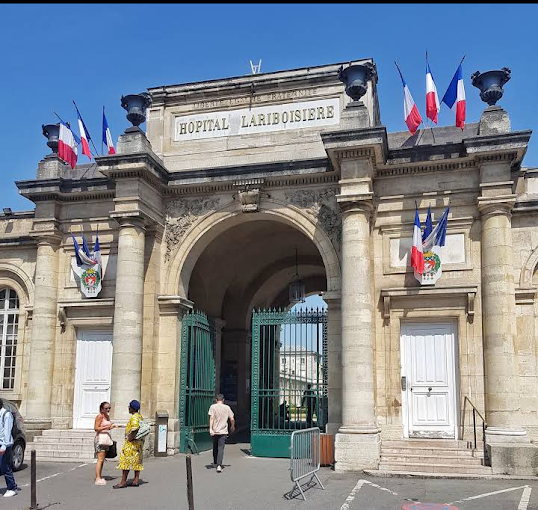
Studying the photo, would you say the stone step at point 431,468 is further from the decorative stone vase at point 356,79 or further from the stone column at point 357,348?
the decorative stone vase at point 356,79

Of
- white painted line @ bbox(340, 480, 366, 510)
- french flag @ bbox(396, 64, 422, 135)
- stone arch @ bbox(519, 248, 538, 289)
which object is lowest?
white painted line @ bbox(340, 480, 366, 510)

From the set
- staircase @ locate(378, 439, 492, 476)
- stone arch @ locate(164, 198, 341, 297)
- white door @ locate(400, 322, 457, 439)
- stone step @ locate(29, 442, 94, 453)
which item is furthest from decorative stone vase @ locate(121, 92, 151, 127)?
staircase @ locate(378, 439, 492, 476)

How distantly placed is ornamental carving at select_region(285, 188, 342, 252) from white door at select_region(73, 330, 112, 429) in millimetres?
5185

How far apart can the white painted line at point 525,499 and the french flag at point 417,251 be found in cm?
437

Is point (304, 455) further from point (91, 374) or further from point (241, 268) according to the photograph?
point (241, 268)

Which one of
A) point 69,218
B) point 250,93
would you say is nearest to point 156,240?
point 69,218

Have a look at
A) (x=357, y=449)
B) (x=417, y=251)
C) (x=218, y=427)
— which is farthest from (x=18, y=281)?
(x=417, y=251)

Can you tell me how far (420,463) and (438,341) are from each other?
8.08 ft

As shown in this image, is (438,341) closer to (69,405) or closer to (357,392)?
(357,392)

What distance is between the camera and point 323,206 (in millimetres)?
14320

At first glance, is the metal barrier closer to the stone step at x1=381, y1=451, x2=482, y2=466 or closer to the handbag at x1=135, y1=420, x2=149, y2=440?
the stone step at x1=381, y1=451, x2=482, y2=466

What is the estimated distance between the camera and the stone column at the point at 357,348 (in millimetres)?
12094

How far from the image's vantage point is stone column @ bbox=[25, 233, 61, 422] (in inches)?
593

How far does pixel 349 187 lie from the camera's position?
1332 centimetres
